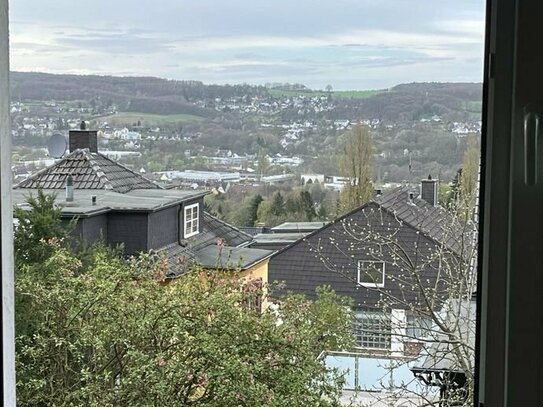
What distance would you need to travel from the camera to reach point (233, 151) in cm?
147

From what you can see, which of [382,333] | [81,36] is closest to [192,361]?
[382,333]

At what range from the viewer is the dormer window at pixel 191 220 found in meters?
1.53

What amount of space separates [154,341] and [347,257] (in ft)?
1.43

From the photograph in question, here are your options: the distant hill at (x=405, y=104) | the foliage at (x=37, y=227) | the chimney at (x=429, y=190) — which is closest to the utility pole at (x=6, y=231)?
the foliage at (x=37, y=227)

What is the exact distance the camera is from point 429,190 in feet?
4.71

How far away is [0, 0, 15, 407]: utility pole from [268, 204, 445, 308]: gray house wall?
525mm

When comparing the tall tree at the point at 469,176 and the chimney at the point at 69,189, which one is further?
the chimney at the point at 69,189

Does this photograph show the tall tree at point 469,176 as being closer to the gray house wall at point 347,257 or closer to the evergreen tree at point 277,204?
the gray house wall at point 347,257

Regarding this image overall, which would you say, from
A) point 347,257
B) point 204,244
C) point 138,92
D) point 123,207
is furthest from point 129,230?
point 347,257

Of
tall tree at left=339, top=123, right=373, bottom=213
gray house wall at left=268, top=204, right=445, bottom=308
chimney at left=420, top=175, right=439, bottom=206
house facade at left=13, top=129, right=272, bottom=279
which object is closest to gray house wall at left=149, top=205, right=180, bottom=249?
house facade at left=13, top=129, right=272, bottom=279

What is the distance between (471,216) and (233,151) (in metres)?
0.48

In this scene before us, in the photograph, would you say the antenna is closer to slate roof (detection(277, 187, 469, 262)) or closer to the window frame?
slate roof (detection(277, 187, 469, 262))

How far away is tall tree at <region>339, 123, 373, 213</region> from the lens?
142cm

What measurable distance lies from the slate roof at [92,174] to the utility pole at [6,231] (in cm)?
27
